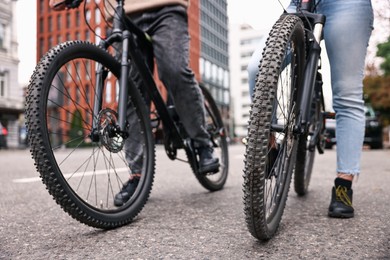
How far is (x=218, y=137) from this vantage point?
11.5 ft

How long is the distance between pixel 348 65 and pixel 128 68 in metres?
1.08

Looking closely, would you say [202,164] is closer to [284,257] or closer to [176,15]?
[176,15]

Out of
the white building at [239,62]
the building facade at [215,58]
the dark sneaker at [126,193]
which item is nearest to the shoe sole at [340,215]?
the dark sneaker at [126,193]

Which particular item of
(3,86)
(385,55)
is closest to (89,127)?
(385,55)

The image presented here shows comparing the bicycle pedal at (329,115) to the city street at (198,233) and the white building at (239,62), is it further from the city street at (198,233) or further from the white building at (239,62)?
the white building at (239,62)

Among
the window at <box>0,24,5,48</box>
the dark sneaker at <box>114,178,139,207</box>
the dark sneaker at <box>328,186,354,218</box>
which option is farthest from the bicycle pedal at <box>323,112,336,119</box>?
the window at <box>0,24,5,48</box>

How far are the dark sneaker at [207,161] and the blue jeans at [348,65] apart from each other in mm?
763

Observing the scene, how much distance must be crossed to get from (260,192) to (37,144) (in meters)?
0.79

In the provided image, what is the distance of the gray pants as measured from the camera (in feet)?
8.48

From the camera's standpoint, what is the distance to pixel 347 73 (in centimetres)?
225

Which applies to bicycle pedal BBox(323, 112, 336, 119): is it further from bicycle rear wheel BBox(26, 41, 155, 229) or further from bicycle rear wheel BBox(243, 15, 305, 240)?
bicycle rear wheel BBox(26, 41, 155, 229)

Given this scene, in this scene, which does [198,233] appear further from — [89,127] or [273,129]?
[89,127]

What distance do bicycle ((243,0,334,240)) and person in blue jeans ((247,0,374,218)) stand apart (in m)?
0.12

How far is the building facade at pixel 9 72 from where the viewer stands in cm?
3025
